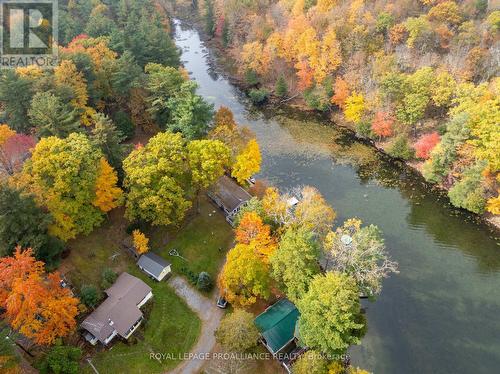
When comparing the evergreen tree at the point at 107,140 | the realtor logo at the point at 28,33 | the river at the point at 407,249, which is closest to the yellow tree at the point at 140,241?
the evergreen tree at the point at 107,140

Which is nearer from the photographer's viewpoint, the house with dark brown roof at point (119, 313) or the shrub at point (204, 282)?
the house with dark brown roof at point (119, 313)

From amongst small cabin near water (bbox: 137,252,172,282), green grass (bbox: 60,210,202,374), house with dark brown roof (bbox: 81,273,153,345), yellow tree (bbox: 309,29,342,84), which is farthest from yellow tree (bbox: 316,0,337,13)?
house with dark brown roof (bbox: 81,273,153,345)

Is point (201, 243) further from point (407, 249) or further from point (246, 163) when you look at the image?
point (407, 249)

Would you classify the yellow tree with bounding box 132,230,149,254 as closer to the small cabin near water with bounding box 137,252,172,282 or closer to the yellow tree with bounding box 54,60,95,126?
the small cabin near water with bounding box 137,252,172,282

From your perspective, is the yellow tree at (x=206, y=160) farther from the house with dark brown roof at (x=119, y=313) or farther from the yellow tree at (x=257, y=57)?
the yellow tree at (x=257, y=57)

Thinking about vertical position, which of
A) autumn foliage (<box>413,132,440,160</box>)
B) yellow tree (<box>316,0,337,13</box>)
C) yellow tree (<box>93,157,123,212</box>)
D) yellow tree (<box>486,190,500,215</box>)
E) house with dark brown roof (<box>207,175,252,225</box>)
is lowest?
house with dark brown roof (<box>207,175,252,225</box>)

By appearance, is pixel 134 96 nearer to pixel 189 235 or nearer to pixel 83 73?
pixel 83 73
